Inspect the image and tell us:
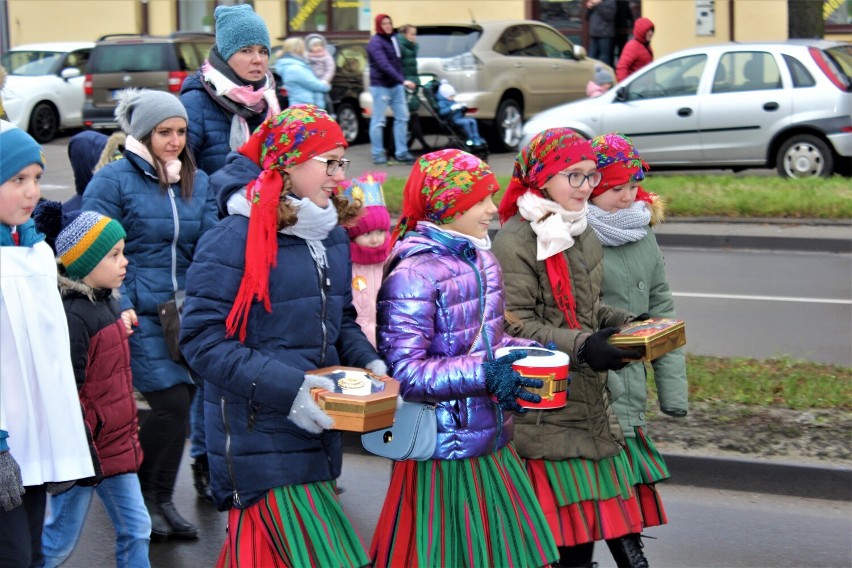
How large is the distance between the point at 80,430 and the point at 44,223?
4.35ft

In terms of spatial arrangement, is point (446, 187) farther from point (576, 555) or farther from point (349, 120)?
point (349, 120)

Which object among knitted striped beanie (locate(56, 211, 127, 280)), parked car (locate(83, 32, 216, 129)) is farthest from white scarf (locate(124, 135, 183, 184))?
parked car (locate(83, 32, 216, 129))

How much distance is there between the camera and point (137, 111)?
5.61 metres

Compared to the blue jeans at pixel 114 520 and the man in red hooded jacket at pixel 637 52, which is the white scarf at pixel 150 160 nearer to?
the blue jeans at pixel 114 520

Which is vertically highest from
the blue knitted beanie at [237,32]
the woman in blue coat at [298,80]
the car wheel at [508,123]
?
the woman in blue coat at [298,80]

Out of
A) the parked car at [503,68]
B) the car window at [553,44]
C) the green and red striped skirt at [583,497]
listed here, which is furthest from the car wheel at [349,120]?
the green and red striped skirt at [583,497]

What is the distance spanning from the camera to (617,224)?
4988 millimetres

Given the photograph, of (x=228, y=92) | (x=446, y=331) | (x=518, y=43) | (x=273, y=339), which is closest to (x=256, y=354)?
(x=273, y=339)

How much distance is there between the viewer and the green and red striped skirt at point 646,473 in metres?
4.94

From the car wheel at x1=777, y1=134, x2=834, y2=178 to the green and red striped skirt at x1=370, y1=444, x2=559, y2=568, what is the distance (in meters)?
11.6

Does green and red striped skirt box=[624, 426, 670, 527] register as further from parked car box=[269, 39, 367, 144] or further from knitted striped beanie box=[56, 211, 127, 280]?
parked car box=[269, 39, 367, 144]

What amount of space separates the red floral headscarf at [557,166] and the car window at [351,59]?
52.3 ft

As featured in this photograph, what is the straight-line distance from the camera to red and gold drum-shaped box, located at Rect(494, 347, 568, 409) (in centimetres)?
389

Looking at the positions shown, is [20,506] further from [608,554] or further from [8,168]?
[608,554]
